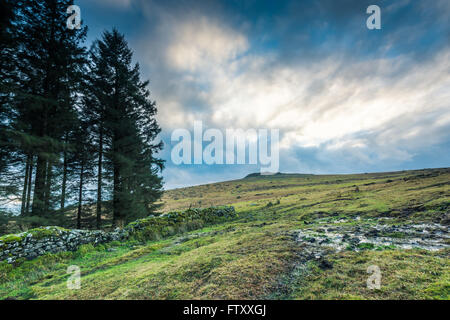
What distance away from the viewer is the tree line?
419 inches

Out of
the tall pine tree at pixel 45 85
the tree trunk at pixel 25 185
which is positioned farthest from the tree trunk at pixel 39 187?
the tree trunk at pixel 25 185

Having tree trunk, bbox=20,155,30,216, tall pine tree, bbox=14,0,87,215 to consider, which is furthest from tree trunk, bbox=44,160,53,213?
tree trunk, bbox=20,155,30,216

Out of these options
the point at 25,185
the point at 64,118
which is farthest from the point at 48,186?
the point at 64,118

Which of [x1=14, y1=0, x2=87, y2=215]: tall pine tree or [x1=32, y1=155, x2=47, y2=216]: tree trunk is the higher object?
[x1=14, y1=0, x2=87, y2=215]: tall pine tree

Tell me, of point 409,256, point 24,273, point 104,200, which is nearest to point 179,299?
point 409,256

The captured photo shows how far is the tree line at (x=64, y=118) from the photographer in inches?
419

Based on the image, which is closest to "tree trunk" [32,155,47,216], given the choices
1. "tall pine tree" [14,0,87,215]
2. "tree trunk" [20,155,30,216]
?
"tall pine tree" [14,0,87,215]

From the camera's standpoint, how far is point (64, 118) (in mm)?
12547

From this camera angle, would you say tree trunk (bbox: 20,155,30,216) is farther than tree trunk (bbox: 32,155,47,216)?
Yes

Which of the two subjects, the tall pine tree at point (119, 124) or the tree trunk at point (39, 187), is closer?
the tree trunk at point (39, 187)

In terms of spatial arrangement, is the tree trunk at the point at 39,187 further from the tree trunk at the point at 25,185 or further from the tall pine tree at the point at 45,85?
the tree trunk at the point at 25,185

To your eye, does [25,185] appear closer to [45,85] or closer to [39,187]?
[39,187]

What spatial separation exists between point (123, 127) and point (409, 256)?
17.2 m

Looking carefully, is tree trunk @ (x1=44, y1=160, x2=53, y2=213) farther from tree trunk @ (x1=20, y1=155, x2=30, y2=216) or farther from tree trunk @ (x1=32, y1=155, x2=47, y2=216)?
tree trunk @ (x1=20, y1=155, x2=30, y2=216)
